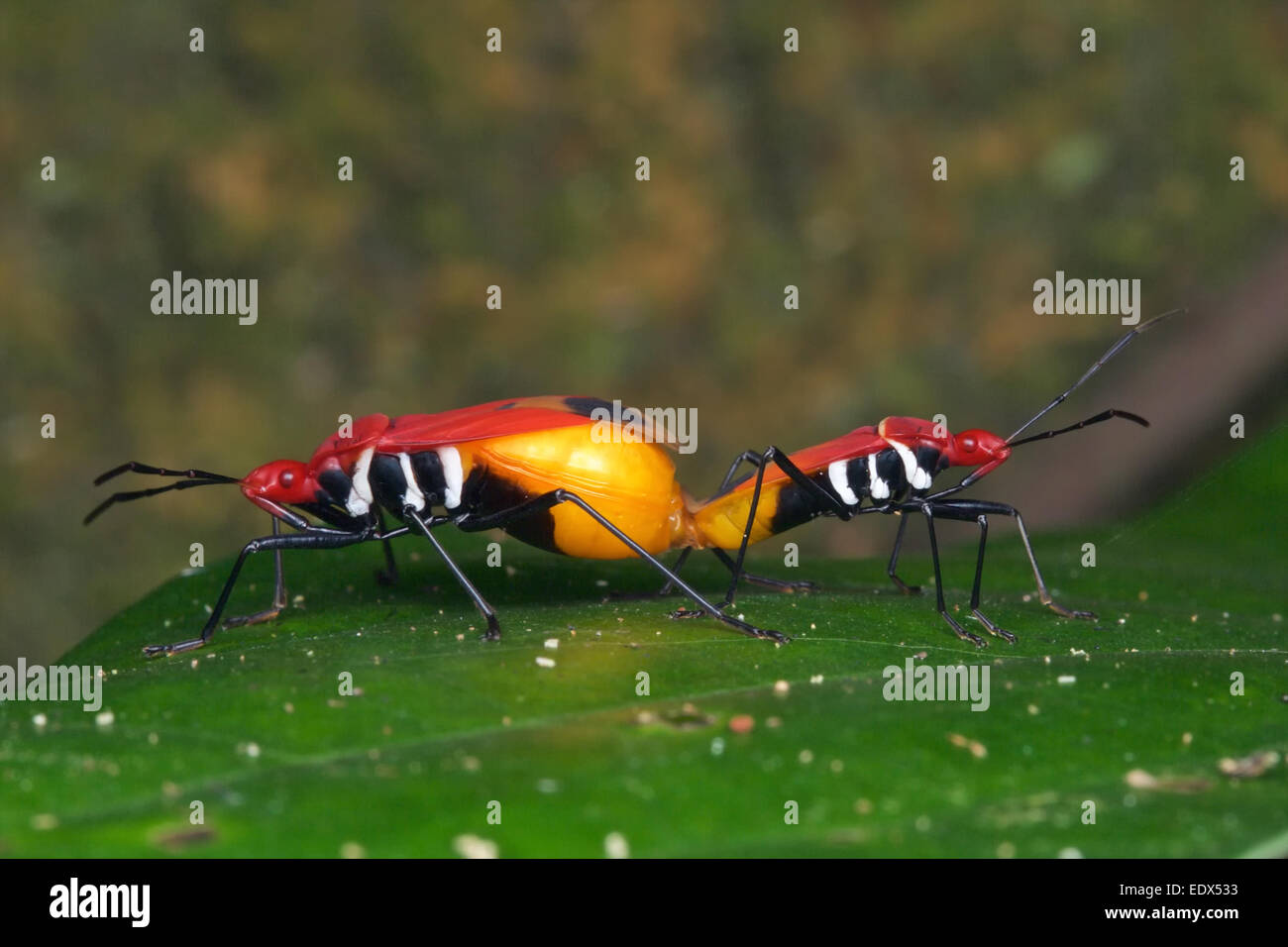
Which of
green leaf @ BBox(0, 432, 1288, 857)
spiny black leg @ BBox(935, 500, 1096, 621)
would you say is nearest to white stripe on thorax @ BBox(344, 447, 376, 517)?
green leaf @ BBox(0, 432, 1288, 857)

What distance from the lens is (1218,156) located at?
9797mm

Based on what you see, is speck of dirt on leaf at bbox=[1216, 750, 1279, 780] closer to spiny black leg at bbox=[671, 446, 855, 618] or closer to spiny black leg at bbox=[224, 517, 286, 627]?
spiny black leg at bbox=[671, 446, 855, 618]

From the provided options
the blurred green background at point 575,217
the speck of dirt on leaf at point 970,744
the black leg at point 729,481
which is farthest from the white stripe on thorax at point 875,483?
the blurred green background at point 575,217

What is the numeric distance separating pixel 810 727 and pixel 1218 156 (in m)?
9.05

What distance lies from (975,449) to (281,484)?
8.30ft

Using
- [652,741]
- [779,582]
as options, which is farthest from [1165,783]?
[779,582]

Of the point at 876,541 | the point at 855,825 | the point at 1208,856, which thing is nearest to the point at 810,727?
the point at 855,825

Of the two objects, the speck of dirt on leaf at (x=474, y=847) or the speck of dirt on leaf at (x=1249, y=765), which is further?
the speck of dirt on leaf at (x=1249, y=765)

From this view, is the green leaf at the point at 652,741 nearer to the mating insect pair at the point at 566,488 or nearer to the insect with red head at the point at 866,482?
the mating insect pair at the point at 566,488

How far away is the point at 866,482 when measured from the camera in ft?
14.0

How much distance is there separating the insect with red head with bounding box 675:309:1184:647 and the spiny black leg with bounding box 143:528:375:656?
122 cm

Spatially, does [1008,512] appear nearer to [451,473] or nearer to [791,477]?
[791,477]

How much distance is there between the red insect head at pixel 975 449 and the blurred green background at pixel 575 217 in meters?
3.43

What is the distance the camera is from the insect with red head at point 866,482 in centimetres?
413
